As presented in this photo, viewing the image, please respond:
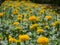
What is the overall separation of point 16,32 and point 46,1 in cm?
1364

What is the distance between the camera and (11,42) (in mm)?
3512

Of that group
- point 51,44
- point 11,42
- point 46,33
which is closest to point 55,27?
point 46,33

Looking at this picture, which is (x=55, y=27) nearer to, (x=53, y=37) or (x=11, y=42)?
(x=53, y=37)

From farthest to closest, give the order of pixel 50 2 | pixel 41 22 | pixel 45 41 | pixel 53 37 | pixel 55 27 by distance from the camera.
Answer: pixel 50 2 → pixel 41 22 → pixel 55 27 → pixel 53 37 → pixel 45 41

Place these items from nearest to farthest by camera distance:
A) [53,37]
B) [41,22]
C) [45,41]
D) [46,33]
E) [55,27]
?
[45,41], [53,37], [46,33], [55,27], [41,22]

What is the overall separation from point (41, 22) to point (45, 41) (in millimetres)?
2455

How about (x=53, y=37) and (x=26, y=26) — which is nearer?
(x=53, y=37)

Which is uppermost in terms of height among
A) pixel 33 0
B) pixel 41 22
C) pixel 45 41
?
pixel 45 41

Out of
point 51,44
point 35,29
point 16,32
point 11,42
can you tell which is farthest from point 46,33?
point 11,42

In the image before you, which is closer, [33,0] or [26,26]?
[26,26]

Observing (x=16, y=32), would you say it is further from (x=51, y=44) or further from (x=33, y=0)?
(x=33, y=0)

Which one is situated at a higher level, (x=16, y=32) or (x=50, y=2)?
(x=16, y=32)

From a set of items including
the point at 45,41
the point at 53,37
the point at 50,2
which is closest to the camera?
the point at 45,41

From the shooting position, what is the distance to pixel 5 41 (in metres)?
3.70
